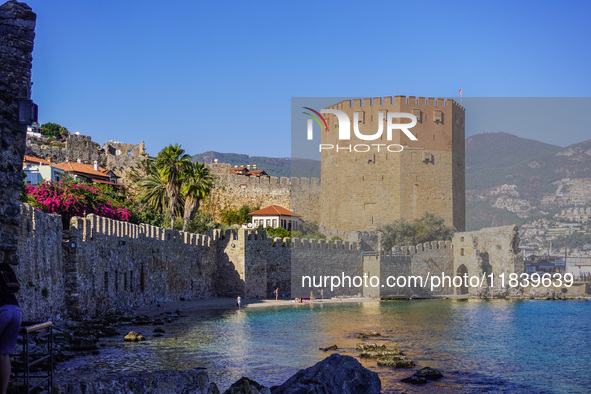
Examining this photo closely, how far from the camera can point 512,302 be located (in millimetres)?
38500

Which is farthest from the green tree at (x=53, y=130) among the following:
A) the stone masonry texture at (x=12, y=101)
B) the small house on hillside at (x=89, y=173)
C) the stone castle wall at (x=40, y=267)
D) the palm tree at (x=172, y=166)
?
the stone masonry texture at (x=12, y=101)

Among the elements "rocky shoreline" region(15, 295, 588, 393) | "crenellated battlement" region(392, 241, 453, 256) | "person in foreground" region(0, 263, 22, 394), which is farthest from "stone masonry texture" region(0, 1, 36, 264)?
"crenellated battlement" region(392, 241, 453, 256)

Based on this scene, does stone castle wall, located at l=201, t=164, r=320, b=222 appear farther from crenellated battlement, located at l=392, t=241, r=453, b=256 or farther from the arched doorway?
the arched doorway

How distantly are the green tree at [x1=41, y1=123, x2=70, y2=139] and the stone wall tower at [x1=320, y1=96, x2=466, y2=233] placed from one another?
1252 inches

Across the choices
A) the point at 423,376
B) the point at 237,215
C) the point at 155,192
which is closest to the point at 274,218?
the point at 237,215

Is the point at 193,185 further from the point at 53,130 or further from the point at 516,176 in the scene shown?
the point at 53,130

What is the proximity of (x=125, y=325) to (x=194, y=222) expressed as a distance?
17.0 meters

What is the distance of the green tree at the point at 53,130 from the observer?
6706 cm

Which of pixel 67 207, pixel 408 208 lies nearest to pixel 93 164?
pixel 67 207

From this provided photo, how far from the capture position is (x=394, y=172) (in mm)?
45656

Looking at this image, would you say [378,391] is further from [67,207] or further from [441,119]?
[441,119]

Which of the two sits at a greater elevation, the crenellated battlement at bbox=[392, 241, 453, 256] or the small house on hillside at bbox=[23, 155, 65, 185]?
the small house on hillside at bbox=[23, 155, 65, 185]

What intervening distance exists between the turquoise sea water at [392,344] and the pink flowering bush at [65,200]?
6.53 meters

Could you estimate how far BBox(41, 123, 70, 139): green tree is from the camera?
220 feet
